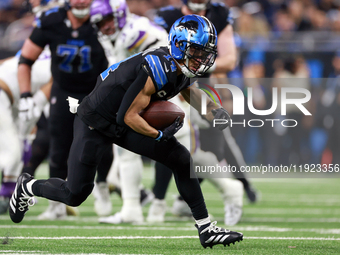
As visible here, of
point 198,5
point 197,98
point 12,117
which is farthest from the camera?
point 12,117

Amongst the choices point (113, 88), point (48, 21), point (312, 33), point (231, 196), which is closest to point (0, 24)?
point (312, 33)

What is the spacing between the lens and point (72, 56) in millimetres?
5293

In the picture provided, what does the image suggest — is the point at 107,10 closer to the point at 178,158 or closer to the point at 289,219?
the point at 178,158

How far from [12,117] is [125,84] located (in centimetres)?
287

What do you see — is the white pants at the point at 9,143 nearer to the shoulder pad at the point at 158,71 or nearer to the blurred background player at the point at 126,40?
the blurred background player at the point at 126,40

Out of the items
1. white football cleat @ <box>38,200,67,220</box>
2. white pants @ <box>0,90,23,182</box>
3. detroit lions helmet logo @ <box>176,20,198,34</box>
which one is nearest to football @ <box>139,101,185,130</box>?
detroit lions helmet logo @ <box>176,20,198,34</box>

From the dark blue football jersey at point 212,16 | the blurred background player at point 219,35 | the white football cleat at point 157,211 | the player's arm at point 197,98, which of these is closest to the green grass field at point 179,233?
the white football cleat at point 157,211

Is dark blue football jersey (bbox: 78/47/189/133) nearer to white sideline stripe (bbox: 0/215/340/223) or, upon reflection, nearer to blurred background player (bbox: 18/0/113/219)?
blurred background player (bbox: 18/0/113/219)

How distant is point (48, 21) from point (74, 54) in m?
0.35

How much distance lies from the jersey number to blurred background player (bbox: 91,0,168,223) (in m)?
0.18

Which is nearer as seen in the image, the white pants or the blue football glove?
the blue football glove

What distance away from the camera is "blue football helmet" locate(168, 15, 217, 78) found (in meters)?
3.56

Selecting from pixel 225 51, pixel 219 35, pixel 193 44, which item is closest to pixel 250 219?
pixel 225 51

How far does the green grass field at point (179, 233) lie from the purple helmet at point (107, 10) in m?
1.73
